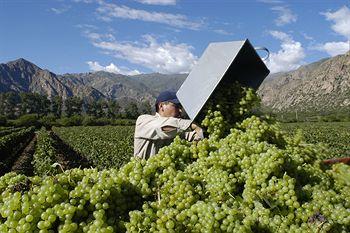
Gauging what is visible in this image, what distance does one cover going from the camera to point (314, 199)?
234 cm

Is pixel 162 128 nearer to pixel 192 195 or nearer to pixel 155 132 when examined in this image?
pixel 155 132

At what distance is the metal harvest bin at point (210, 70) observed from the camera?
117 inches

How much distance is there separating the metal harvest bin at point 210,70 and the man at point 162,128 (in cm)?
19

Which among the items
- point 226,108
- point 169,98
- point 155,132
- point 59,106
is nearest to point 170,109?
point 169,98

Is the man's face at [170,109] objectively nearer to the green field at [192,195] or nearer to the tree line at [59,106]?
the green field at [192,195]

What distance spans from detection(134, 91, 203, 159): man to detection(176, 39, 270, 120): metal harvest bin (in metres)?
0.19

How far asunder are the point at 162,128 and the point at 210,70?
73cm

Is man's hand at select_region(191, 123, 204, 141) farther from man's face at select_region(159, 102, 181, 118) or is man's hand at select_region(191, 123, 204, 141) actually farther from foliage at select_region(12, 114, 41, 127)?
foliage at select_region(12, 114, 41, 127)

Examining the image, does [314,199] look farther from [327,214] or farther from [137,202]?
[137,202]

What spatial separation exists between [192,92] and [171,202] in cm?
109

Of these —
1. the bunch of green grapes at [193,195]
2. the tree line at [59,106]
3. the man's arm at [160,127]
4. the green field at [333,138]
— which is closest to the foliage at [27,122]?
the tree line at [59,106]

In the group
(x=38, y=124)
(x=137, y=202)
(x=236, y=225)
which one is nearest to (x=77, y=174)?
(x=137, y=202)

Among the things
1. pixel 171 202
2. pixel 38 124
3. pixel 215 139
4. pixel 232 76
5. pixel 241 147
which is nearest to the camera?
pixel 171 202

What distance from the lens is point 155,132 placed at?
3586 mm
